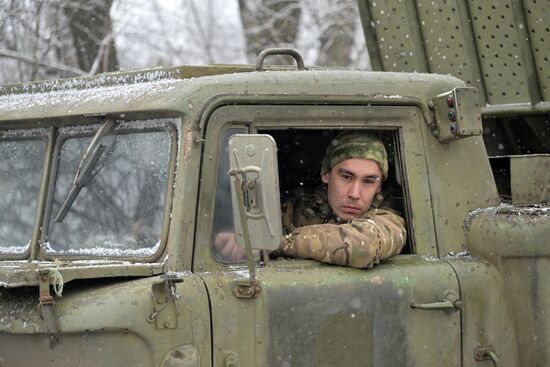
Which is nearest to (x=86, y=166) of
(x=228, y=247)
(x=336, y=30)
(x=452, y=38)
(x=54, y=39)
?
(x=228, y=247)

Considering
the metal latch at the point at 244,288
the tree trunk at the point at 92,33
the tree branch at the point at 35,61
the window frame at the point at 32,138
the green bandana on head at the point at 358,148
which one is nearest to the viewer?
the metal latch at the point at 244,288

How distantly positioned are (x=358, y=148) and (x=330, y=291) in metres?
0.62

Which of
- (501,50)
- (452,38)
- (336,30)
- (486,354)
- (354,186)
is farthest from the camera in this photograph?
(336,30)

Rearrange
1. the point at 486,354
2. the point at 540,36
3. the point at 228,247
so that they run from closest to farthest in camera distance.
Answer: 1. the point at 228,247
2. the point at 486,354
3. the point at 540,36

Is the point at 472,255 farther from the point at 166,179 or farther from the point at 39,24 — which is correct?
the point at 39,24

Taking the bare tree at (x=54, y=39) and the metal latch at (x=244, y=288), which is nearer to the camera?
the metal latch at (x=244, y=288)

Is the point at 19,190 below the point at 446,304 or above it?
above

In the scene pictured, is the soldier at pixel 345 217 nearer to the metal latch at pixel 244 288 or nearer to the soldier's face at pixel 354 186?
the soldier's face at pixel 354 186

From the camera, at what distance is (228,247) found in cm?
394

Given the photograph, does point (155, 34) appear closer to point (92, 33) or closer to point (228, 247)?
point (92, 33)

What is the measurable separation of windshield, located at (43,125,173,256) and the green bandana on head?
28.3 inches

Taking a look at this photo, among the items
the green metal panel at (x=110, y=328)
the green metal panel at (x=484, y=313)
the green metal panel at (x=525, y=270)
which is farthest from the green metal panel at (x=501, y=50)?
the green metal panel at (x=110, y=328)

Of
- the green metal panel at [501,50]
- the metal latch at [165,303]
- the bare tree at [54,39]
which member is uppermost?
the bare tree at [54,39]

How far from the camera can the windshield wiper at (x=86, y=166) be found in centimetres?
408
